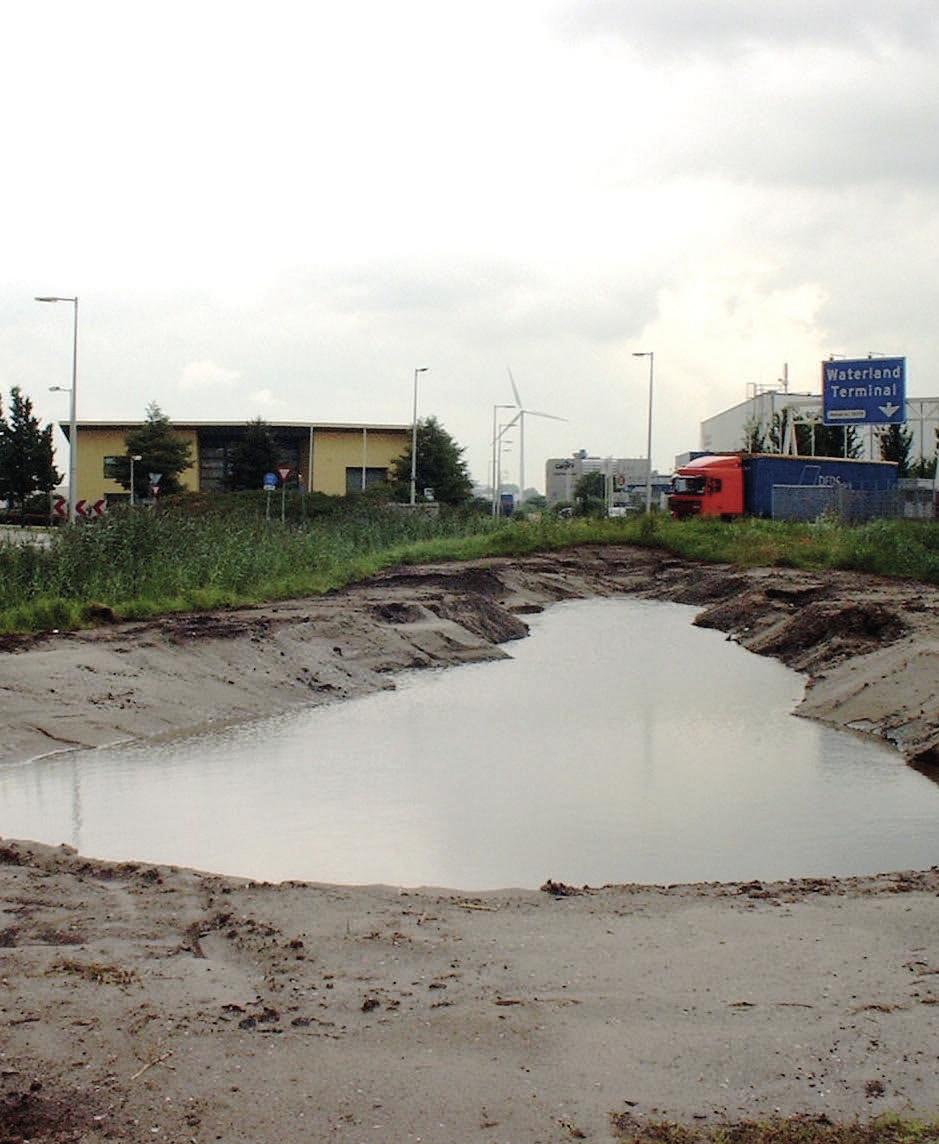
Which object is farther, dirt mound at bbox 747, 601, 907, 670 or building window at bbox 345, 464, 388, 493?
building window at bbox 345, 464, 388, 493

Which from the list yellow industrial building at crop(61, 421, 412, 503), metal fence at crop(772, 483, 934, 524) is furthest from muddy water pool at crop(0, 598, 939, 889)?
yellow industrial building at crop(61, 421, 412, 503)

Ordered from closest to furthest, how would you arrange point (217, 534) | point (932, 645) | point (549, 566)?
point (932, 645)
point (217, 534)
point (549, 566)

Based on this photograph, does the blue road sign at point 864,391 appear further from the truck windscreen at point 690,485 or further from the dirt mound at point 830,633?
the dirt mound at point 830,633

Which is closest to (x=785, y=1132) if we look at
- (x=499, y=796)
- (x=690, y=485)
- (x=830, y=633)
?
(x=499, y=796)

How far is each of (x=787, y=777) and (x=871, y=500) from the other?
3480 centimetres

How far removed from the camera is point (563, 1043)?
594cm

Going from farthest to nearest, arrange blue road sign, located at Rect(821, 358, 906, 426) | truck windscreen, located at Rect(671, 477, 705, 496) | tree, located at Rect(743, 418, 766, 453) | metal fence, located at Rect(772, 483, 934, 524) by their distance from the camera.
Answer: tree, located at Rect(743, 418, 766, 453), truck windscreen, located at Rect(671, 477, 705, 496), blue road sign, located at Rect(821, 358, 906, 426), metal fence, located at Rect(772, 483, 934, 524)

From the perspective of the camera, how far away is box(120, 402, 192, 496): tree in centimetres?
6994

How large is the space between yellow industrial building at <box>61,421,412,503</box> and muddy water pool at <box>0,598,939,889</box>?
62.6 metres

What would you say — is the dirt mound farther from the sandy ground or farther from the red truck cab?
the red truck cab

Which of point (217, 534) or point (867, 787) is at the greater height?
point (217, 534)

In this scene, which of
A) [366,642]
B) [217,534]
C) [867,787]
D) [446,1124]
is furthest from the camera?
[217,534]

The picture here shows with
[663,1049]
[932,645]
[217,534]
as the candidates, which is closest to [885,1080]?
[663,1049]

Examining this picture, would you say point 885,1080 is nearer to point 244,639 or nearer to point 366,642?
point 244,639
